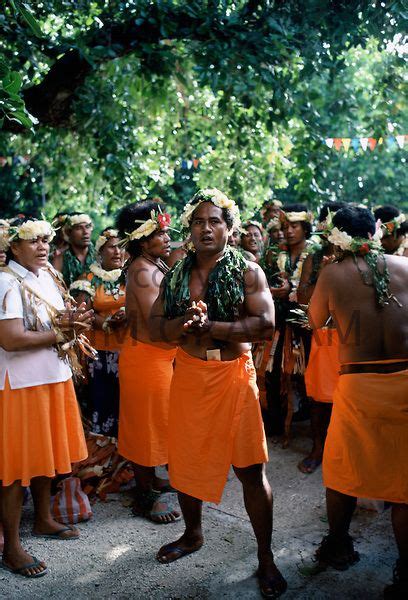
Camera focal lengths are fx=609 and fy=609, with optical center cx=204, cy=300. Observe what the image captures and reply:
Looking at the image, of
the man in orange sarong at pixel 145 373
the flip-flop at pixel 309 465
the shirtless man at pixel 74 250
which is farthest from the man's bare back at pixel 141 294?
the shirtless man at pixel 74 250

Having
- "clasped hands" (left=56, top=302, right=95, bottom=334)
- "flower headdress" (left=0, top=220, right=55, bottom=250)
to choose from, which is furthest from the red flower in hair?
"clasped hands" (left=56, top=302, right=95, bottom=334)

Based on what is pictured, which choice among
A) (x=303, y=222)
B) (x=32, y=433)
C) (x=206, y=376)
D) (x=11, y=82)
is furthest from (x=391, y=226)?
(x=11, y=82)

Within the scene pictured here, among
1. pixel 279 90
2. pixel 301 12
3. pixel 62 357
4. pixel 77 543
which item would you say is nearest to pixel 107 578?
pixel 77 543

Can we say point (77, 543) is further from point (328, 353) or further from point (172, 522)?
point (328, 353)

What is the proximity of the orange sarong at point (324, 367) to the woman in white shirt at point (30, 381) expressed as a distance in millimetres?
2231

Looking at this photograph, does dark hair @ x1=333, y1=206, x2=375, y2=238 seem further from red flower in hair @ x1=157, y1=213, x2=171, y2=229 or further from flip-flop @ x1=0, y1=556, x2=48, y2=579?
flip-flop @ x1=0, y1=556, x2=48, y2=579

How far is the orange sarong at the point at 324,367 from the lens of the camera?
17.3ft

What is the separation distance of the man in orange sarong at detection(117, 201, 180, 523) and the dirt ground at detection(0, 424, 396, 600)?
289mm

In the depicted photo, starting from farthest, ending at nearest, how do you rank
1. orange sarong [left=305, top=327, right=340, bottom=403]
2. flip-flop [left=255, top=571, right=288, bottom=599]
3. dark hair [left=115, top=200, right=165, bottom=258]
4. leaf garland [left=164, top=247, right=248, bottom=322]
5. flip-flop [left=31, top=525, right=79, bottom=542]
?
orange sarong [left=305, top=327, right=340, bottom=403], dark hair [left=115, top=200, right=165, bottom=258], flip-flop [left=31, top=525, right=79, bottom=542], leaf garland [left=164, top=247, right=248, bottom=322], flip-flop [left=255, top=571, right=288, bottom=599]

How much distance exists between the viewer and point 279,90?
724cm

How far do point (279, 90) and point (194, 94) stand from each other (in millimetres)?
3246

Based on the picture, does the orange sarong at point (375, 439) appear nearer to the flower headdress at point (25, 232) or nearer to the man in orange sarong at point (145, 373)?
the man in orange sarong at point (145, 373)

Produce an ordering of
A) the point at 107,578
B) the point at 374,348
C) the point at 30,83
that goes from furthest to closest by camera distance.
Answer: the point at 30,83, the point at 107,578, the point at 374,348

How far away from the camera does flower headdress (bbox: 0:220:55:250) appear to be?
152 inches
